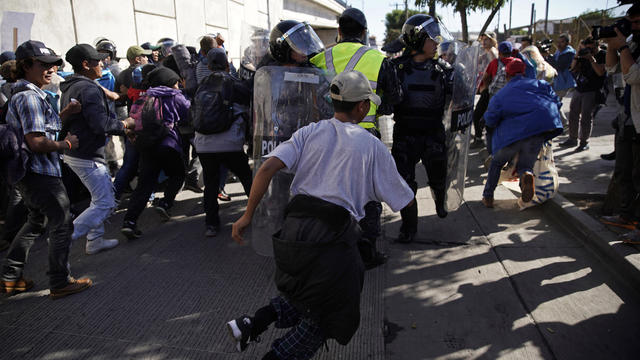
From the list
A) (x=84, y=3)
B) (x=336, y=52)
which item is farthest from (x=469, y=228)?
(x=84, y=3)

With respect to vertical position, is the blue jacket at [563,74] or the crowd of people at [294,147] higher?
the blue jacket at [563,74]

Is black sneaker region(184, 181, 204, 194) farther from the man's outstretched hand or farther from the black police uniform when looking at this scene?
the man's outstretched hand

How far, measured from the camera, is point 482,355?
262cm

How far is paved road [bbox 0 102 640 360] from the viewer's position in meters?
2.70

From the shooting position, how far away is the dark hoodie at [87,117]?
3482 millimetres

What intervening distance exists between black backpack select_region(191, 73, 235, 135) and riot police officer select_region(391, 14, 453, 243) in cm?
153

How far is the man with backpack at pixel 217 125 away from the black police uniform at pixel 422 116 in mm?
1421

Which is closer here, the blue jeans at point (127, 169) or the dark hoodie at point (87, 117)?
the dark hoodie at point (87, 117)

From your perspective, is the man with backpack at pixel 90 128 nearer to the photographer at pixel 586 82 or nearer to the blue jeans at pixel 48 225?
the blue jeans at pixel 48 225

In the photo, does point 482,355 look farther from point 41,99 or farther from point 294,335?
point 41,99

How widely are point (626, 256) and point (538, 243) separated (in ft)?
2.57

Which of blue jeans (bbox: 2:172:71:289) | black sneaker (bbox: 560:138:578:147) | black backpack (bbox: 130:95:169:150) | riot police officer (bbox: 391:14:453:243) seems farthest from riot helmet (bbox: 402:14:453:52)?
black sneaker (bbox: 560:138:578:147)

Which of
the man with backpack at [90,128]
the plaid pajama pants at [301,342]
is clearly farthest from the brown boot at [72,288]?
the plaid pajama pants at [301,342]

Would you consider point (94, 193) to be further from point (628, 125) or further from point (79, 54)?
point (628, 125)
